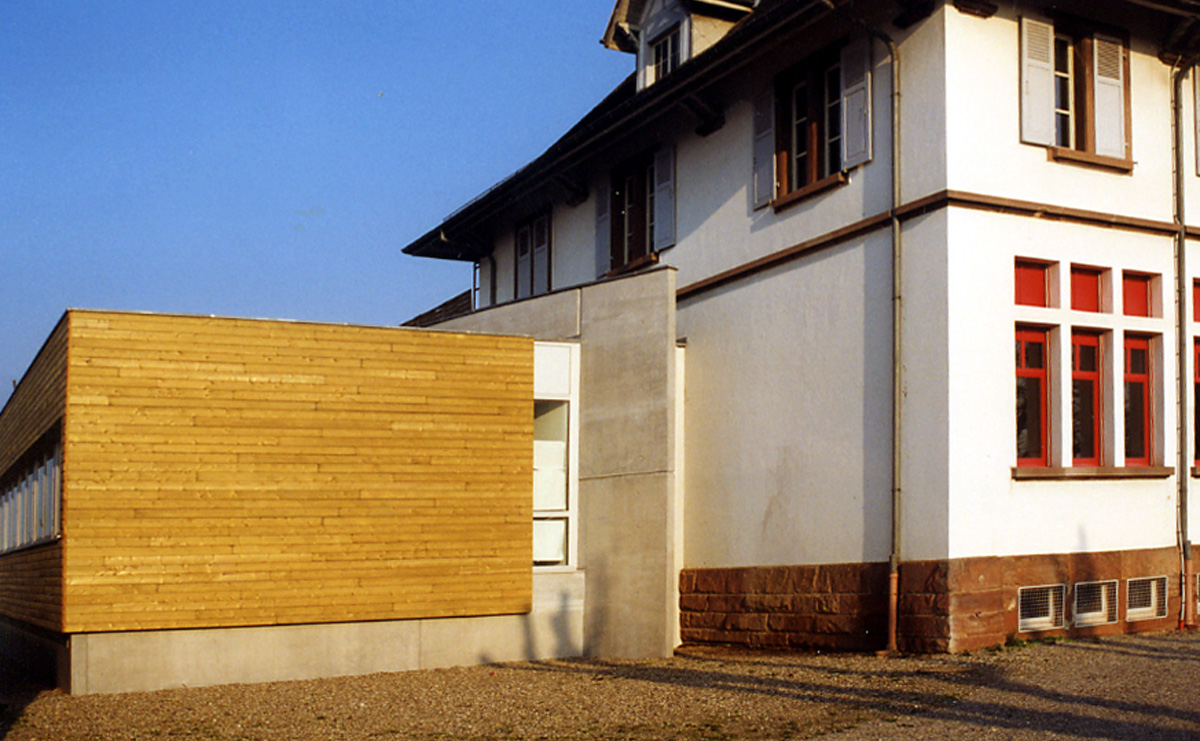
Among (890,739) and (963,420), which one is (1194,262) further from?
(890,739)

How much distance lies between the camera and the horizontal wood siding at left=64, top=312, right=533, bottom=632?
528 inches

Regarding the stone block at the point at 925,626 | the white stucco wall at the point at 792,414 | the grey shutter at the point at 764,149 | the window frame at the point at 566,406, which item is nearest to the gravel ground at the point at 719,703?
the stone block at the point at 925,626

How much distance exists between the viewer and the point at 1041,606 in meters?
12.9

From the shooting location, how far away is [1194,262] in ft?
46.9

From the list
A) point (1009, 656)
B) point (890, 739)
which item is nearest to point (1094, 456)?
point (1009, 656)

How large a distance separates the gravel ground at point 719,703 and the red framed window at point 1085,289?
336 centimetres

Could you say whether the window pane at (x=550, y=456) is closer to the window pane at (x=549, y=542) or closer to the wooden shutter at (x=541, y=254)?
the window pane at (x=549, y=542)

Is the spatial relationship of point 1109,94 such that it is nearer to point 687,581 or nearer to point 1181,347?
point 1181,347

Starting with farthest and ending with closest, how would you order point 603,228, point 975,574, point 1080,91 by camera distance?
point 603,228 → point 1080,91 → point 975,574

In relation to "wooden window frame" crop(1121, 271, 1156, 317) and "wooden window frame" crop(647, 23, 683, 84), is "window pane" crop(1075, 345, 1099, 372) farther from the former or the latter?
"wooden window frame" crop(647, 23, 683, 84)

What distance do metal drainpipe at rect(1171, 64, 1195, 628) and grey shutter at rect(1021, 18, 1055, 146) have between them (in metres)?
1.85

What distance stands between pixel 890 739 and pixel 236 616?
24.8 feet

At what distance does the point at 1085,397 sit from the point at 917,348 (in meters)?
2.00

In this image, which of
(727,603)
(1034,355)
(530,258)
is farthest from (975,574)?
(530,258)
